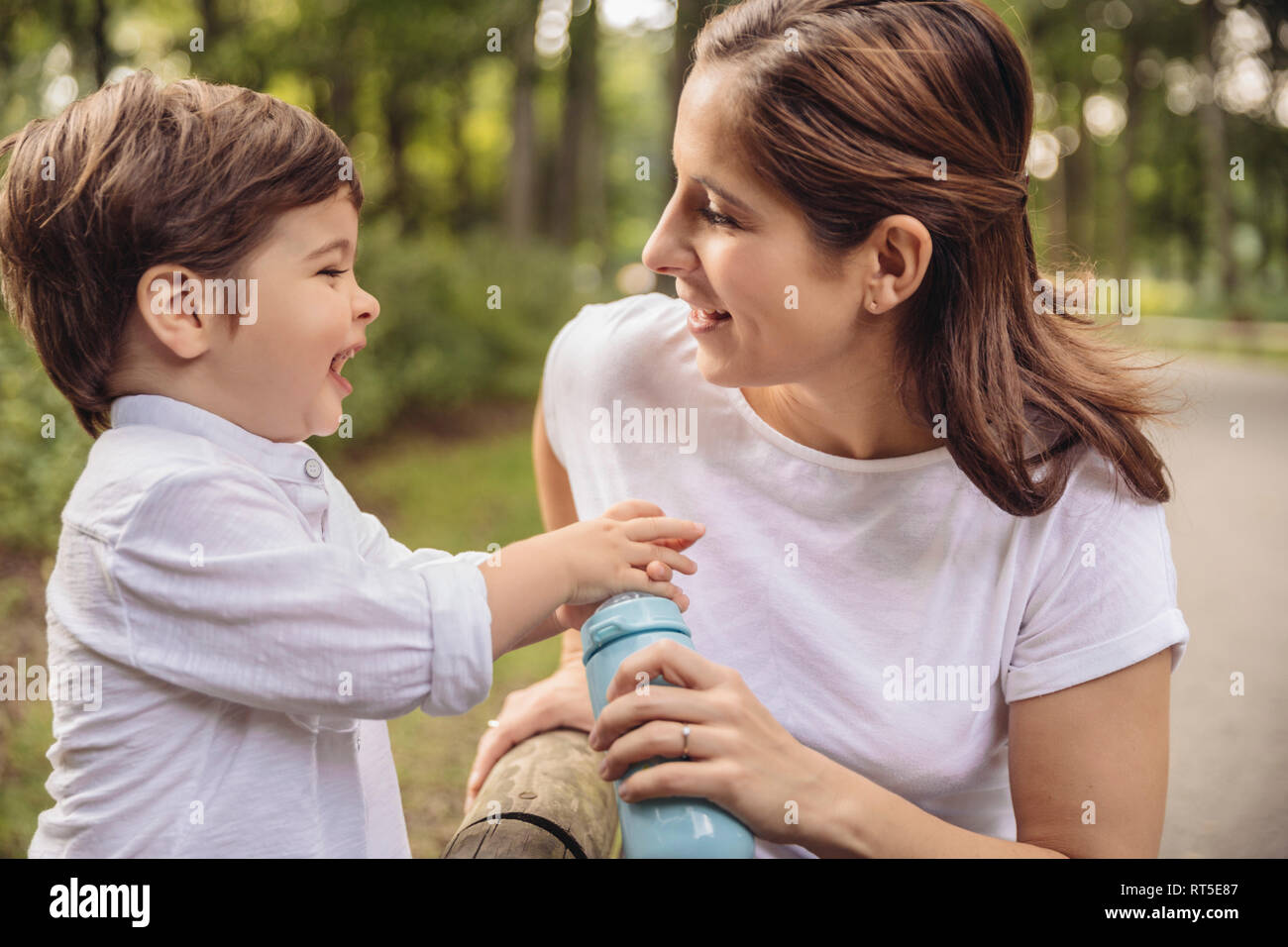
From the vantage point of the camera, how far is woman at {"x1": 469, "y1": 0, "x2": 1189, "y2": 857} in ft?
4.86

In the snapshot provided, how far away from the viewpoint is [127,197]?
133 centimetres

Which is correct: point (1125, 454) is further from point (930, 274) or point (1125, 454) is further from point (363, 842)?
point (363, 842)

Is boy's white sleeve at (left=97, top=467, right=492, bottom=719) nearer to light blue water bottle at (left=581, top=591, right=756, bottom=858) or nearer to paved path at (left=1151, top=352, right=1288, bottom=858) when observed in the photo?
light blue water bottle at (left=581, top=591, right=756, bottom=858)

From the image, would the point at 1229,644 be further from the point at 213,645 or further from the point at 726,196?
the point at 213,645

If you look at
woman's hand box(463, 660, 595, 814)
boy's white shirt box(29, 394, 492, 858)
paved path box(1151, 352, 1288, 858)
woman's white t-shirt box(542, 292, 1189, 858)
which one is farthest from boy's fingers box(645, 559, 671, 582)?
paved path box(1151, 352, 1288, 858)

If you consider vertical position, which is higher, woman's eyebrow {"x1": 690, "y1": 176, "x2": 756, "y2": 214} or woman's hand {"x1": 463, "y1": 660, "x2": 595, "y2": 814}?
woman's eyebrow {"x1": 690, "y1": 176, "x2": 756, "y2": 214}

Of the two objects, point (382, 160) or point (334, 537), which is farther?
point (382, 160)

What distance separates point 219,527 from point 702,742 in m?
0.61

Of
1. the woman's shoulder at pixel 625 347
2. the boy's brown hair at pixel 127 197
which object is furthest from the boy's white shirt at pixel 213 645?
the woman's shoulder at pixel 625 347

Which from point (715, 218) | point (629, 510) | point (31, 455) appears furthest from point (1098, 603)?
point (31, 455)

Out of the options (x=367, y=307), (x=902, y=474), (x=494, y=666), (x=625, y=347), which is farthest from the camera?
(x=494, y=666)
